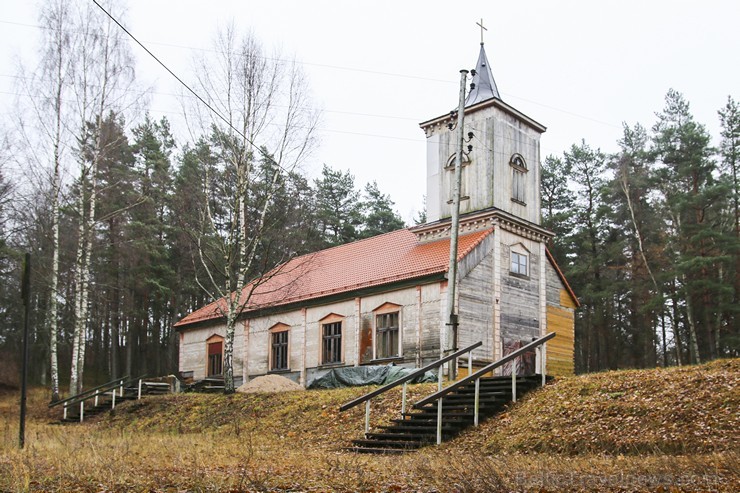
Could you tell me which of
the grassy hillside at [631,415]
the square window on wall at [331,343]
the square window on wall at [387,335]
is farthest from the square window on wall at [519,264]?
the grassy hillside at [631,415]

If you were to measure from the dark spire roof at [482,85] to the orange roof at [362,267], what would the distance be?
5661 mm

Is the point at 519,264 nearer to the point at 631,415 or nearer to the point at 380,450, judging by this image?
the point at 631,415

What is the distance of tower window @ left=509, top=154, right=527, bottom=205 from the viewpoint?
28.6 metres

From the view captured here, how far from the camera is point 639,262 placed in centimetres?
4291

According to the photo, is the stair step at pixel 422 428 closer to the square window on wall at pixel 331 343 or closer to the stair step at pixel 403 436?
the stair step at pixel 403 436

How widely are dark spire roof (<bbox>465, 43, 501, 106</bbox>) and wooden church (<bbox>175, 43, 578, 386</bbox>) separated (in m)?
0.06

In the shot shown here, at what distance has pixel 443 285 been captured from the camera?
24.4m

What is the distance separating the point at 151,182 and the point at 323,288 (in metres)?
23.4

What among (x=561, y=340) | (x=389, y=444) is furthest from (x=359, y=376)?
(x=389, y=444)

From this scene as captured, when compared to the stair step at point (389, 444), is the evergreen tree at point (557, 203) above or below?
above

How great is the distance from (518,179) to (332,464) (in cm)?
2012

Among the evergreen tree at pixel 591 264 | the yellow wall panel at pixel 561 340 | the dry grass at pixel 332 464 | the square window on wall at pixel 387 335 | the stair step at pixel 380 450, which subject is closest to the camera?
the dry grass at pixel 332 464

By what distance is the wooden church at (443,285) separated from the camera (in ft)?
82.5

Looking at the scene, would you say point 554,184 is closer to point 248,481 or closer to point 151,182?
point 151,182
